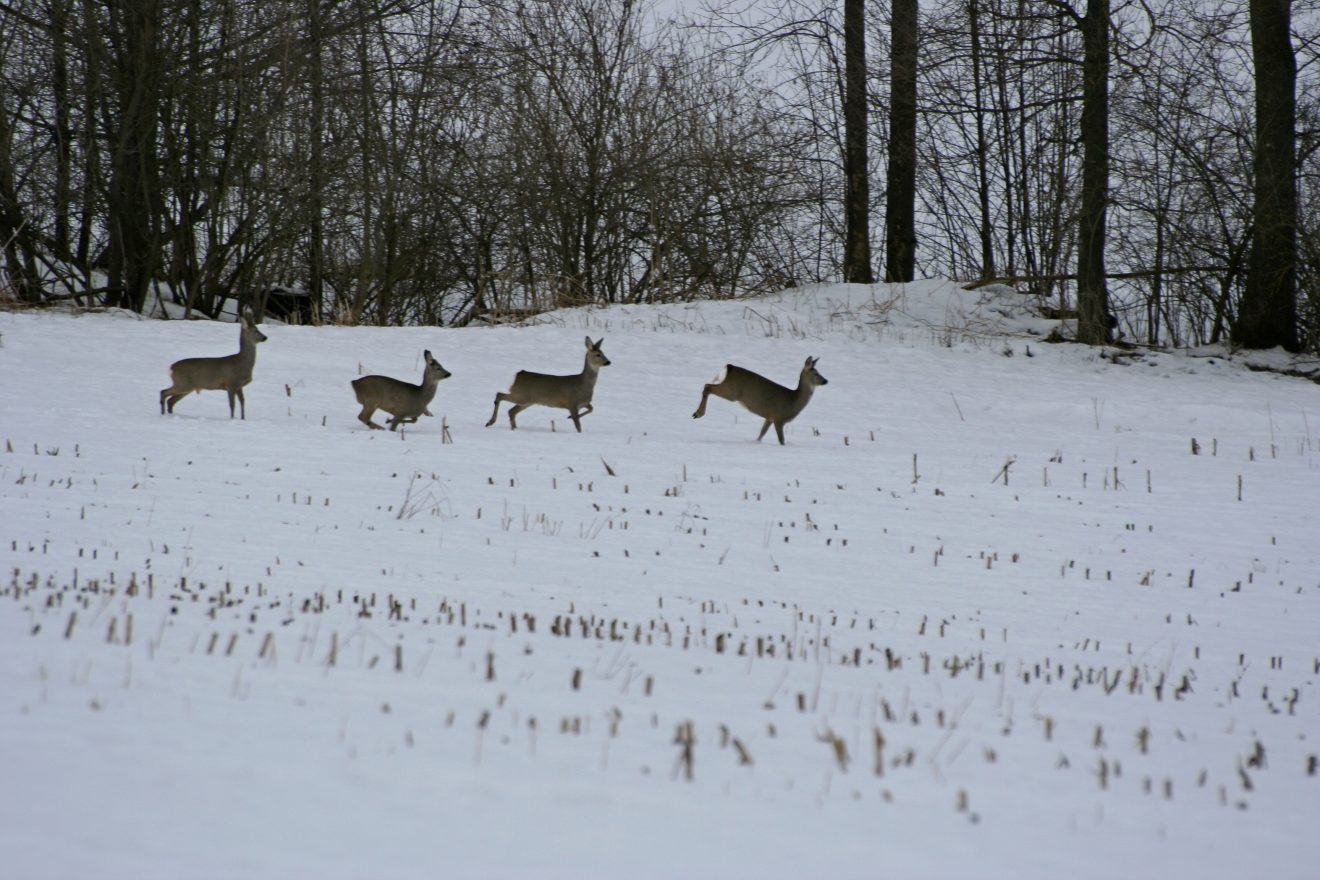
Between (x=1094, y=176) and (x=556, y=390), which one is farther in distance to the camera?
(x=1094, y=176)

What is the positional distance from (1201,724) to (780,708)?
5.76 ft

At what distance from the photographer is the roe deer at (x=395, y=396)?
12938mm

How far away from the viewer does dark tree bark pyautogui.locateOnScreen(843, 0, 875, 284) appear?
25938 millimetres

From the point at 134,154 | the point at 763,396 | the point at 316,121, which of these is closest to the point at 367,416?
the point at 763,396

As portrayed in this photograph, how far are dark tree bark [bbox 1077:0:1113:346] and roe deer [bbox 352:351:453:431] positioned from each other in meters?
12.0

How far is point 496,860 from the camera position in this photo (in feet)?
10.5

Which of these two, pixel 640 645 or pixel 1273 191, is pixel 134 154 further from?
pixel 640 645

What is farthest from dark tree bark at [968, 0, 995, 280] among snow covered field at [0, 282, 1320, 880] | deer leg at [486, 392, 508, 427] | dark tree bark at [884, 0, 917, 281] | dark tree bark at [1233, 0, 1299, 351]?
deer leg at [486, 392, 508, 427]

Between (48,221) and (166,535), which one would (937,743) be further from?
(48,221)

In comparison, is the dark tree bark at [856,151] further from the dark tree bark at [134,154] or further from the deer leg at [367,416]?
the deer leg at [367,416]

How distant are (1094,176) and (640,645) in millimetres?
17542

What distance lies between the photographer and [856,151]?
26.3 meters

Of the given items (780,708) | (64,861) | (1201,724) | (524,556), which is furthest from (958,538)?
(64,861)

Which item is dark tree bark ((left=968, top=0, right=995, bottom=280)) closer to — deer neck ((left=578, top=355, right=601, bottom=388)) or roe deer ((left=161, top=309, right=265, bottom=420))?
deer neck ((left=578, top=355, right=601, bottom=388))
